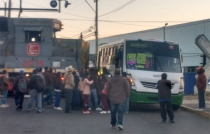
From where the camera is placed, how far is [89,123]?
14.4 meters

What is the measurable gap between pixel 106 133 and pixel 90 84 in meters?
5.51

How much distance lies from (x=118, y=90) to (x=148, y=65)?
5.87 m

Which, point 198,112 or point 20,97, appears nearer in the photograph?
point 198,112

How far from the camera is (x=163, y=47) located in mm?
18922

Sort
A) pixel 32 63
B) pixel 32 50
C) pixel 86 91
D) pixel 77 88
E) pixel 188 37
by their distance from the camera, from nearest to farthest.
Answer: pixel 86 91 → pixel 77 88 → pixel 32 63 → pixel 32 50 → pixel 188 37

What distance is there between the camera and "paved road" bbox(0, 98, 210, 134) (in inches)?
503

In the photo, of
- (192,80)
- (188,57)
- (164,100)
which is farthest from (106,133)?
(188,57)

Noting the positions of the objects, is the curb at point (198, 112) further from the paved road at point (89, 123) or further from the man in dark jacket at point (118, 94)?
the man in dark jacket at point (118, 94)

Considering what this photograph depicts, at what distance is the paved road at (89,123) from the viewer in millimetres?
12766

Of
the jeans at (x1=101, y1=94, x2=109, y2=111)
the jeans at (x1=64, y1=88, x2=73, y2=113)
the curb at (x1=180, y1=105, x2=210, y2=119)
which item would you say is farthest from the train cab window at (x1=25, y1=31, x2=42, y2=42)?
the curb at (x1=180, y1=105, x2=210, y2=119)

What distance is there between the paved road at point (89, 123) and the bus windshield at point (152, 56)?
1950 millimetres

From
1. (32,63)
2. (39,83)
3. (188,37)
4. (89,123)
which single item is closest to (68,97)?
(39,83)

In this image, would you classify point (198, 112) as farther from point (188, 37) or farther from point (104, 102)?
point (188, 37)

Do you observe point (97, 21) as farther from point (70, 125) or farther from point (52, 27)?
point (70, 125)
